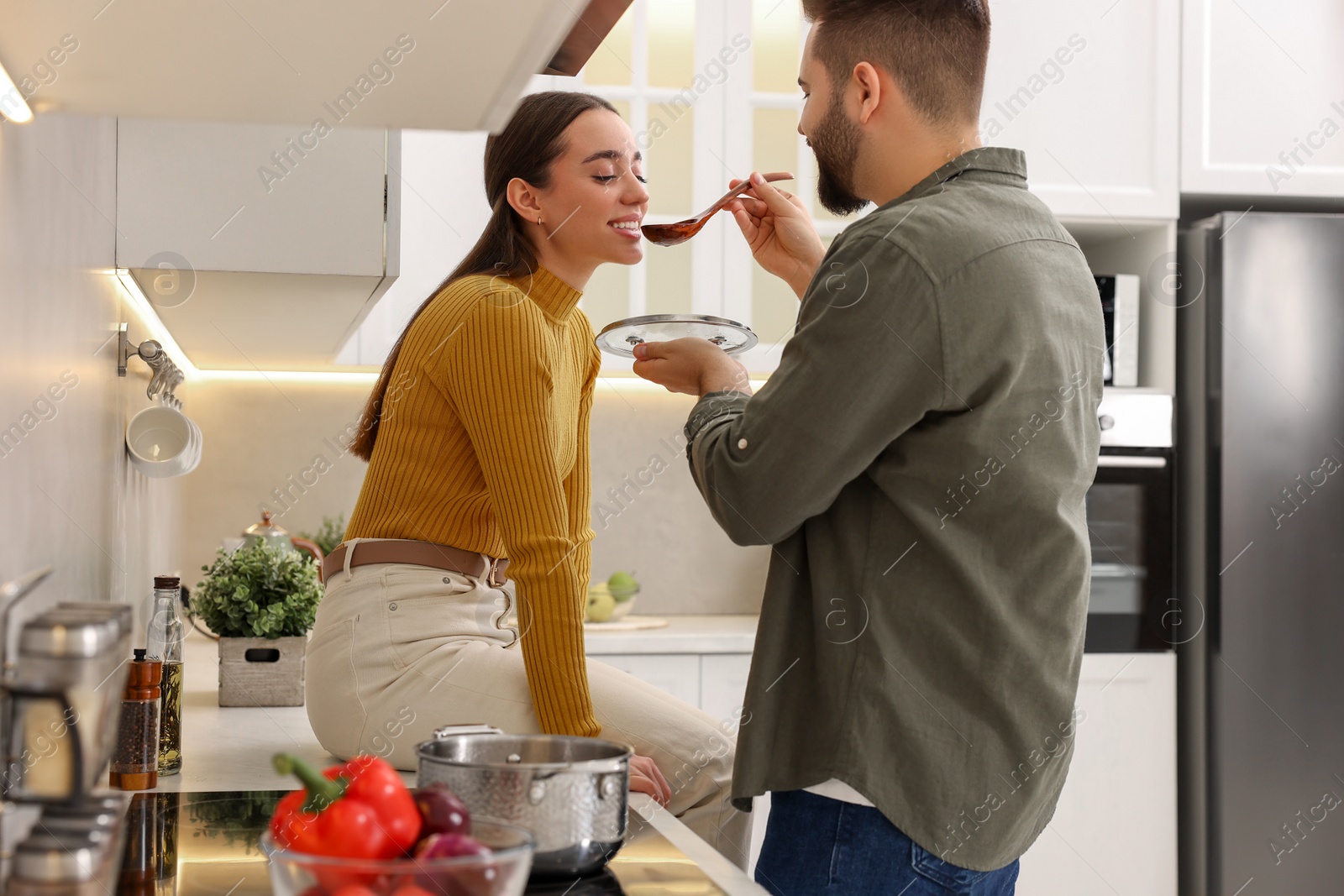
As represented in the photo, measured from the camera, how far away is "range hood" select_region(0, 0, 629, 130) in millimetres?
710

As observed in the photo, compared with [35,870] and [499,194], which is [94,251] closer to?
[499,194]

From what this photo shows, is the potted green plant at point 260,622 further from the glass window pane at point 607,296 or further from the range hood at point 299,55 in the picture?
the glass window pane at point 607,296

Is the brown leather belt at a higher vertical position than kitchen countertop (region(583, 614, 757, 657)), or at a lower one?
higher

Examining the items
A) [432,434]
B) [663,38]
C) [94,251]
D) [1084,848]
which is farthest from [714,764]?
[663,38]

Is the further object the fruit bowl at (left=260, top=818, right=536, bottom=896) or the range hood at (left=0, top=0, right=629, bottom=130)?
the range hood at (left=0, top=0, right=629, bottom=130)

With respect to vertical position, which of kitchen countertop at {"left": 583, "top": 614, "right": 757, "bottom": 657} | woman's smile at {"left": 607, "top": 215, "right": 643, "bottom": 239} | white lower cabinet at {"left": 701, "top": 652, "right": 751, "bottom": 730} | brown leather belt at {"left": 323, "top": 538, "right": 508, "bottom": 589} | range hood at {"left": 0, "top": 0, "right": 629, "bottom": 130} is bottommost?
white lower cabinet at {"left": 701, "top": 652, "right": 751, "bottom": 730}

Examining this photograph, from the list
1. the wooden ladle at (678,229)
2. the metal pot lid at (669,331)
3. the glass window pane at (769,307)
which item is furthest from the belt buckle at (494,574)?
the glass window pane at (769,307)

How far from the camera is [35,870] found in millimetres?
536

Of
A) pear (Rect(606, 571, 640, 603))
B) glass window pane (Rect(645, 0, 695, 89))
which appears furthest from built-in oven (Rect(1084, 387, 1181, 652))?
glass window pane (Rect(645, 0, 695, 89))

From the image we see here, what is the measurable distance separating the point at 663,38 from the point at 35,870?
96.1 inches

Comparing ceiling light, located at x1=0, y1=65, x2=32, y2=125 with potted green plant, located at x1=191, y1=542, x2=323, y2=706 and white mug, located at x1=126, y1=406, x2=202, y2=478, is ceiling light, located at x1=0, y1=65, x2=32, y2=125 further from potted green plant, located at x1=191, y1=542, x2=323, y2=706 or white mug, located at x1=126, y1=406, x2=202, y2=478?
potted green plant, located at x1=191, y1=542, x2=323, y2=706

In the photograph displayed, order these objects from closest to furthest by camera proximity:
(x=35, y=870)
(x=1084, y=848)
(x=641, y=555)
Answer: (x=35, y=870) → (x=1084, y=848) → (x=641, y=555)

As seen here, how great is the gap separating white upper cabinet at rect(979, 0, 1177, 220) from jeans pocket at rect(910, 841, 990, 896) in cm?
191

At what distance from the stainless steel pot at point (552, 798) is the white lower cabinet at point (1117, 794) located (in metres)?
1.91
